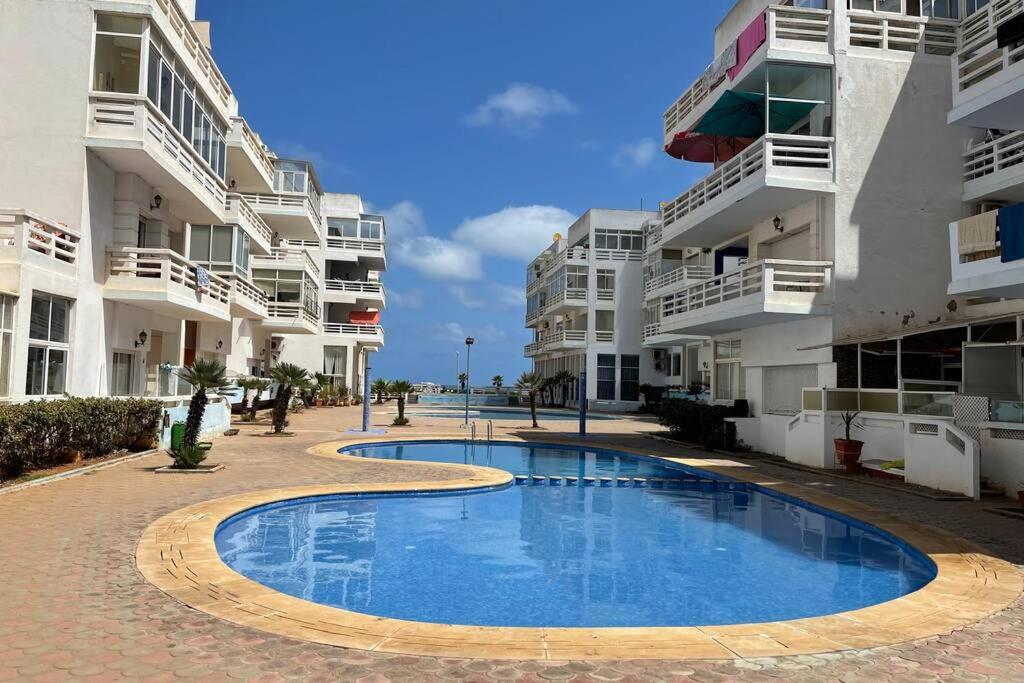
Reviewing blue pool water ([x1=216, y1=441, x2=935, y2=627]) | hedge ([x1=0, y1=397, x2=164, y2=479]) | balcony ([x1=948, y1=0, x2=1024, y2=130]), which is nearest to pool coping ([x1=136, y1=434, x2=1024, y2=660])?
blue pool water ([x1=216, y1=441, x2=935, y2=627])

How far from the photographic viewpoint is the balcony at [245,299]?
25.6 metres

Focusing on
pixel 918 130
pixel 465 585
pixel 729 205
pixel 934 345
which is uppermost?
pixel 918 130

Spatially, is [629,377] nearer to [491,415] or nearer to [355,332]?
[491,415]

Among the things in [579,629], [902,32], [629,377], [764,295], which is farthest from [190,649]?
[629,377]

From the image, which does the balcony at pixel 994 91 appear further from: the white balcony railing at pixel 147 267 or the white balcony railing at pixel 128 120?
the white balcony railing at pixel 147 267

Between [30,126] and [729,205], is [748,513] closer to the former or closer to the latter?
[729,205]

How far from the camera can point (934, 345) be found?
1580 centimetres

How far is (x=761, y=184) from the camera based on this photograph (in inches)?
682

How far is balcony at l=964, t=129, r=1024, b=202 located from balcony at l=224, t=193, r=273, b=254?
2231 cm

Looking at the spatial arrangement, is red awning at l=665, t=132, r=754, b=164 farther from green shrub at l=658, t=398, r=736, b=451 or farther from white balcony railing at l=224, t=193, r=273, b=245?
white balcony railing at l=224, t=193, r=273, b=245

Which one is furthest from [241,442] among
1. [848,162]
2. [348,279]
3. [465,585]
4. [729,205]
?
[348,279]

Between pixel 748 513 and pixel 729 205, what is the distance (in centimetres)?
966

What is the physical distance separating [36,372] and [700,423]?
17494 millimetres

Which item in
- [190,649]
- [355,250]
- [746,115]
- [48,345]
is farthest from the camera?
[355,250]
